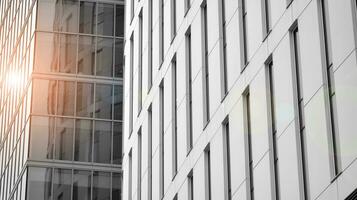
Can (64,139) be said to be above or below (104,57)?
below

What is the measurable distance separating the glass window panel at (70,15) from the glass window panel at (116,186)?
8777 millimetres

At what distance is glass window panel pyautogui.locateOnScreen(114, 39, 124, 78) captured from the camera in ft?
192

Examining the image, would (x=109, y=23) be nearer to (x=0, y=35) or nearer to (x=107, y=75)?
(x=107, y=75)

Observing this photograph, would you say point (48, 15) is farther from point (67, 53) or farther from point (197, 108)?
point (197, 108)

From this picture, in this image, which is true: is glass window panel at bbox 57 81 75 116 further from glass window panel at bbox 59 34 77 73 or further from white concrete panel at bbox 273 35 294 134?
white concrete panel at bbox 273 35 294 134

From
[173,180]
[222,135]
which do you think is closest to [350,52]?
[222,135]

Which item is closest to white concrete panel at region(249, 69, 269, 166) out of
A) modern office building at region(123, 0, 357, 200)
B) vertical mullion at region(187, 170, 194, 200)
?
modern office building at region(123, 0, 357, 200)

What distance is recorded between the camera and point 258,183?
1143 inches

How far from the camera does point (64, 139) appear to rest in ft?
185

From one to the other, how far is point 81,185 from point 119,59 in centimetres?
781

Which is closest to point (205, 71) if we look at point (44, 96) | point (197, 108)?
point (197, 108)

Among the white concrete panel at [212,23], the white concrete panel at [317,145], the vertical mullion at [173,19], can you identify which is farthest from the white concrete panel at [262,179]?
the vertical mullion at [173,19]

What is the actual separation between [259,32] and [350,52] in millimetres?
6568

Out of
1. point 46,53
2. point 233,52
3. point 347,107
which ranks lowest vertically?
point 347,107
